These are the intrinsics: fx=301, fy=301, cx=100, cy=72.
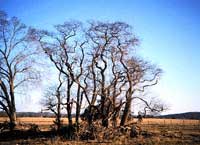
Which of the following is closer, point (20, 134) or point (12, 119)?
point (20, 134)

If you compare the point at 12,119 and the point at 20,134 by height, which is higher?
the point at 12,119

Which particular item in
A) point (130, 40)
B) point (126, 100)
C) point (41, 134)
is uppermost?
point (130, 40)

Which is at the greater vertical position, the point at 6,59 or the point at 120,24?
the point at 120,24

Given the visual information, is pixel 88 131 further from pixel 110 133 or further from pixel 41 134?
pixel 41 134

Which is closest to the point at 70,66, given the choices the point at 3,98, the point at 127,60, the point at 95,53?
the point at 95,53

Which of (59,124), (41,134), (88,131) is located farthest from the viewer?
(59,124)

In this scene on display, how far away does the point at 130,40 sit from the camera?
33031 mm

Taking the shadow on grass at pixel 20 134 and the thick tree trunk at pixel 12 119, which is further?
the thick tree trunk at pixel 12 119

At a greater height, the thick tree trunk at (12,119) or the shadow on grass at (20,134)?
the thick tree trunk at (12,119)

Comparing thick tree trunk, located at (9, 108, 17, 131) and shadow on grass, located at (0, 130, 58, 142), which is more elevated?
thick tree trunk, located at (9, 108, 17, 131)

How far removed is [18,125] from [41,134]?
4755mm

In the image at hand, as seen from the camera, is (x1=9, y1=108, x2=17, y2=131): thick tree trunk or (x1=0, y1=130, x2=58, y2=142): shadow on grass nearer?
(x1=0, y1=130, x2=58, y2=142): shadow on grass

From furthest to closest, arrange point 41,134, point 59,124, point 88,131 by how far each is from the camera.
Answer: point 59,124, point 41,134, point 88,131

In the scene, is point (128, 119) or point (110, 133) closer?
point (110, 133)
